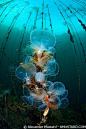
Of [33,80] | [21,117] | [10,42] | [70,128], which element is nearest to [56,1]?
[33,80]

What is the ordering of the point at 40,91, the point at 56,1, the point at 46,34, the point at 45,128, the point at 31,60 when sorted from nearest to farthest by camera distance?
the point at 46,34 < the point at 40,91 < the point at 31,60 < the point at 45,128 < the point at 56,1

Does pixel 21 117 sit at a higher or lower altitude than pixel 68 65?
lower

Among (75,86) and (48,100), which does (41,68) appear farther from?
(75,86)

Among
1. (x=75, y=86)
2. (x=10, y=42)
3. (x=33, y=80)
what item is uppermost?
(x=10, y=42)

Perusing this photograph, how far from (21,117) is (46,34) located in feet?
11.9

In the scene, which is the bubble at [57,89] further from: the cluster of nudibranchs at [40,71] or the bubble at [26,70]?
the bubble at [26,70]

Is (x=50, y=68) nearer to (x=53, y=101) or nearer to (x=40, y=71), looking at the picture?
(x=40, y=71)

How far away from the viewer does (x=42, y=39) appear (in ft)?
5.16

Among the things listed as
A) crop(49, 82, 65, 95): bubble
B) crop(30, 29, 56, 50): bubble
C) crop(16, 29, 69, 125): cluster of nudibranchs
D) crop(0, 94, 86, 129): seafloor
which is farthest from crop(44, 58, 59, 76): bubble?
crop(0, 94, 86, 129): seafloor

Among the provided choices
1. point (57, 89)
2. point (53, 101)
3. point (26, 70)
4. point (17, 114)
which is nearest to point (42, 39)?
point (26, 70)

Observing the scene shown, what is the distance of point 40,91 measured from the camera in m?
1.86

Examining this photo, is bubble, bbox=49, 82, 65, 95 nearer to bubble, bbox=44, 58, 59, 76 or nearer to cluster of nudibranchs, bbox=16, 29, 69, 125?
cluster of nudibranchs, bbox=16, 29, 69, 125

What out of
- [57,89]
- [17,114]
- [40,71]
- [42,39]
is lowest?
[17,114]

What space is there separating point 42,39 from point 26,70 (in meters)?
0.74
